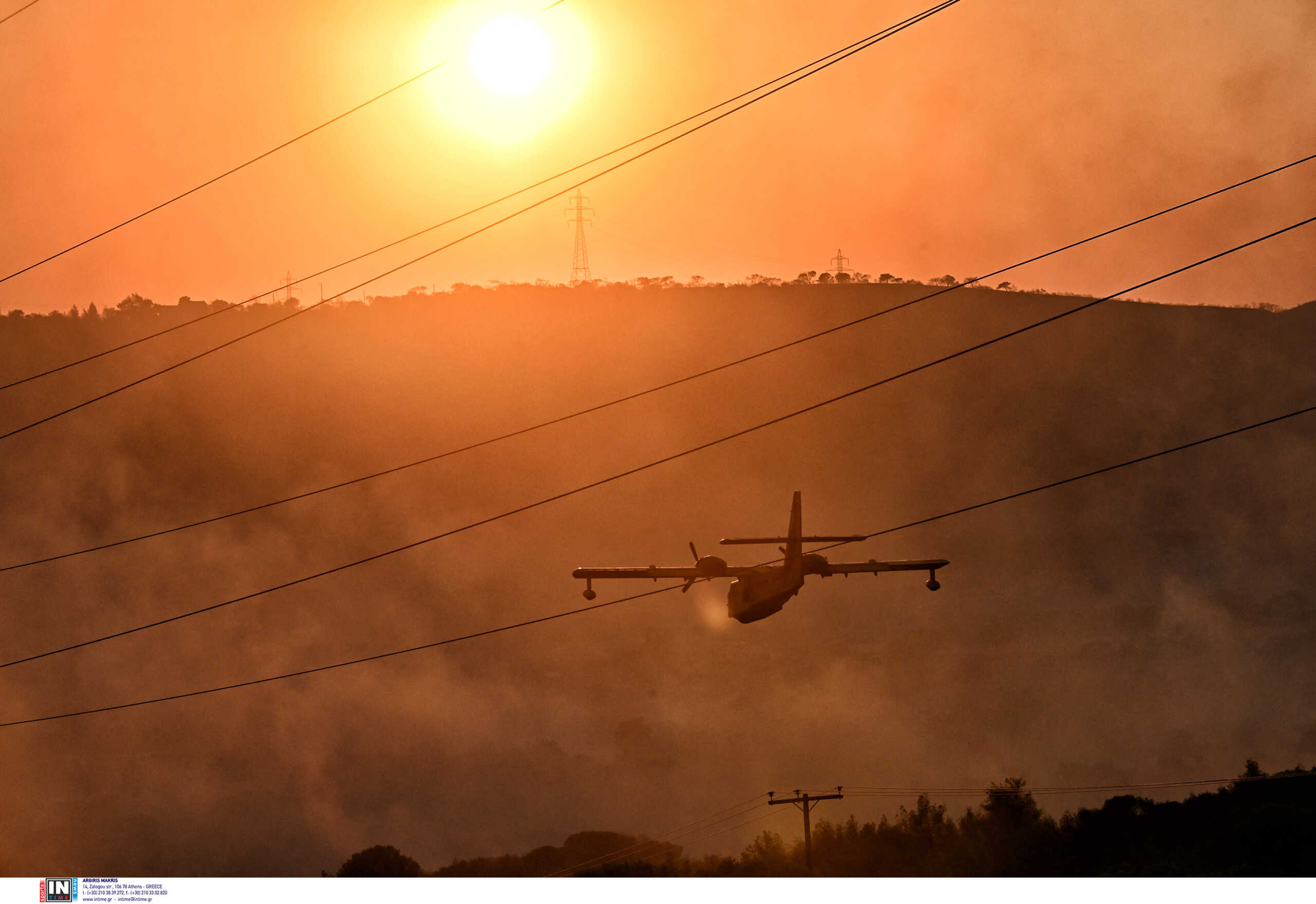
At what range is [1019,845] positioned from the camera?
29594 mm

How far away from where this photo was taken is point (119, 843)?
29594mm

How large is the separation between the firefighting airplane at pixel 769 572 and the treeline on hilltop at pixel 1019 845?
10.1 metres

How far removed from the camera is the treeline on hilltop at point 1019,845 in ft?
79.5

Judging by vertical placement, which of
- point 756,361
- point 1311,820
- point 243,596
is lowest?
point 1311,820

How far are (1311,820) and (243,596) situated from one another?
34.3 m

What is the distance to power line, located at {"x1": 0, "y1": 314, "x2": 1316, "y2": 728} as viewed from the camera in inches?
1288

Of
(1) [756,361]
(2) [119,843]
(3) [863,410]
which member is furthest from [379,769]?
(3) [863,410]

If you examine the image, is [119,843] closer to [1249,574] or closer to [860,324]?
[860,324]

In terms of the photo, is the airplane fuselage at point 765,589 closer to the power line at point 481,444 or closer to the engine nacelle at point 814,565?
the engine nacelle at point 814,565

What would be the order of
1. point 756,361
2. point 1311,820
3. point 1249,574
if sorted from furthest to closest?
point 756,361, point 1249,574, point 1311,820

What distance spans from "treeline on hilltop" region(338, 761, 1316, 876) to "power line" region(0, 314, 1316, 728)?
733 centimetres

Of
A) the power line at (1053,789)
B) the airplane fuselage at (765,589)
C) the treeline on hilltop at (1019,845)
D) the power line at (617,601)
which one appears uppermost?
the power line at (617,601)

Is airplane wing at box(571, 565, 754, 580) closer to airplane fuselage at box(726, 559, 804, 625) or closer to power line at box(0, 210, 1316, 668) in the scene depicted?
airplane fuselage at box(726, 559, 804, 625)

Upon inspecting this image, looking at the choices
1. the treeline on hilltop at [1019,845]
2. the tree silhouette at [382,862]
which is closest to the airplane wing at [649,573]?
the treeline on hilltop at [1019,845]
